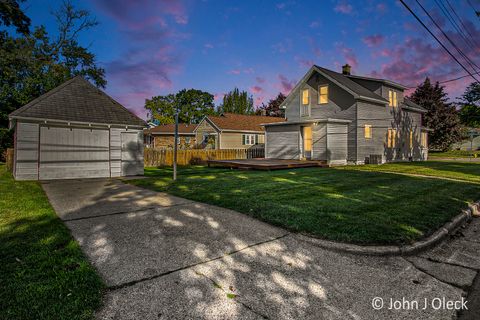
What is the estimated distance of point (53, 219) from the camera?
5.40 metres

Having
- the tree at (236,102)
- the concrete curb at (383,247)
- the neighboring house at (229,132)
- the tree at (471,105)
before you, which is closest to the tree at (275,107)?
→ the tree at (236,102)

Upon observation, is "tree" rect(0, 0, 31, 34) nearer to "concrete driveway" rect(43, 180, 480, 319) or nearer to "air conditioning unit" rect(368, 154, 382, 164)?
"concrete driveway" rect(43, 180, 480, 319)

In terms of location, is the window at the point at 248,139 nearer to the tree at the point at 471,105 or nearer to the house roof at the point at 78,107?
the house roof at the point at 78,107

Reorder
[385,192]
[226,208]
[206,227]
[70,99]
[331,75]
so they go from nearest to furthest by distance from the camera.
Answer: [206,227] → [226,208] → [385,192] → [70,99] → [331,75]

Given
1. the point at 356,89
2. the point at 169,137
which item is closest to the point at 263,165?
the point at 356,89

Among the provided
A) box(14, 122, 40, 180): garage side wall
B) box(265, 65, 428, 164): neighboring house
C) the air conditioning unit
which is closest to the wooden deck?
box(265, 65, 428, 164): neighboring house

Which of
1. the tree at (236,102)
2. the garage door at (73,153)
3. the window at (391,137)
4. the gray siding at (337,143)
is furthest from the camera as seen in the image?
the tree at (236,102)

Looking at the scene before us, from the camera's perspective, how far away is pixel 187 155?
856 inches

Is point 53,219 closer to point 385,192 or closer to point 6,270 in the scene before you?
point 6,270

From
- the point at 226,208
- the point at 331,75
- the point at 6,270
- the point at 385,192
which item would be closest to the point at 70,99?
the point at 226,208

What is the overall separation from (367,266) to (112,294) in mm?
3222

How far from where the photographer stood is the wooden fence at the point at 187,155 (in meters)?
20.1

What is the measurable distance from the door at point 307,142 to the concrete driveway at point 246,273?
15.7m

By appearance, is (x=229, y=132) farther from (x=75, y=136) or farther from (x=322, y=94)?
(x=75, y=136)
